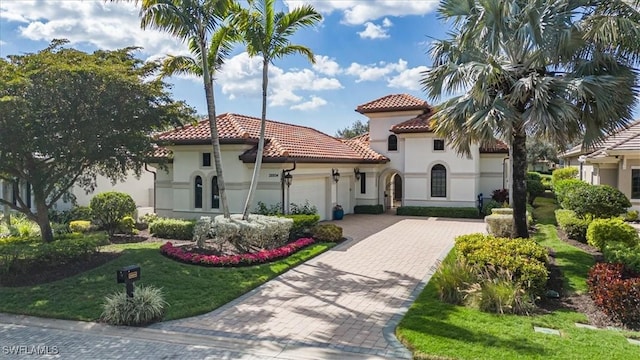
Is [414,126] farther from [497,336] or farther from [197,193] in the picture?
[497,336]

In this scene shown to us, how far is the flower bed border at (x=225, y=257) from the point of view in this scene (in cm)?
1255

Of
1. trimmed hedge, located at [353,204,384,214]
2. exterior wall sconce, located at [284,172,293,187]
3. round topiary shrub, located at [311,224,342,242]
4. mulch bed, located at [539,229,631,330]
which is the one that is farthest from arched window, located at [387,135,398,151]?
mulch bed, located at [539,229,631,330]

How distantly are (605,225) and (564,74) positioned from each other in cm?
470

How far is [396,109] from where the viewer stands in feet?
89.6

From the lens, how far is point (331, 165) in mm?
22875

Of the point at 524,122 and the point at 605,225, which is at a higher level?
the point at 524,122

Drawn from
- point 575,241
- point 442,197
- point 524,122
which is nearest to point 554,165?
point 442,197

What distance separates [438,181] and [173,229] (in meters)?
15.9

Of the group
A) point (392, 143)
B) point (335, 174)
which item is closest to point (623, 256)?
point (335, 174)

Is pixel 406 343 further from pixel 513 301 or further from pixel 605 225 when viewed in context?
pixel 605 225

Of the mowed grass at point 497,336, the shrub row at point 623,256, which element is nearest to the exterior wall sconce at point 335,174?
the shrub row at point 623,256

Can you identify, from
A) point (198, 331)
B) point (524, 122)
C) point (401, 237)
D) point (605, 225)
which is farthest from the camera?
point (401, 237)

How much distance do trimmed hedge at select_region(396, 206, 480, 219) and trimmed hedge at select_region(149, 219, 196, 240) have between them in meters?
13.5

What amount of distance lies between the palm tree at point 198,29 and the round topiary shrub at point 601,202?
13.1 metres
